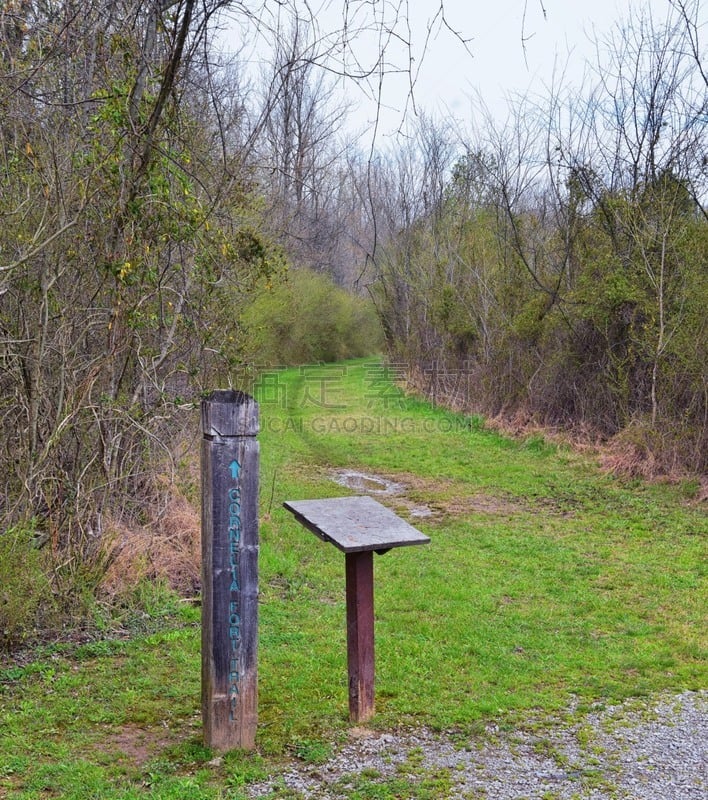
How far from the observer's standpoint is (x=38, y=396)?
4824mm

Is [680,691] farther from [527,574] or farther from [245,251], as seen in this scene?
[245,251]

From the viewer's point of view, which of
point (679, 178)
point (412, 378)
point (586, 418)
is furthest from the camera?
point (412, 378)

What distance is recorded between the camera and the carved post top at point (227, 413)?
323cm

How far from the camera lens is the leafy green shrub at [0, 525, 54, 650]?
13.8 ft

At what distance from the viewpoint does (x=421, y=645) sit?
480 centimetres

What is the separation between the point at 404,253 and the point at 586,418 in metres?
10.8

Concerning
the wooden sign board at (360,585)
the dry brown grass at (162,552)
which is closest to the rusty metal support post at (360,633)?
the wooden sign board at (360,585)

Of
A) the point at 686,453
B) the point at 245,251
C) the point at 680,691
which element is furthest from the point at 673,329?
the point at 680,691

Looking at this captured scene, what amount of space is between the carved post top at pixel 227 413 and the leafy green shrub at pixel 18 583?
1.74m

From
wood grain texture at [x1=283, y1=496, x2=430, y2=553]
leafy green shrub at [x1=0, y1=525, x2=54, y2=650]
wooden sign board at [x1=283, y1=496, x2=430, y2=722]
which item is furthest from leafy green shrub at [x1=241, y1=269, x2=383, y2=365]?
wooden sign board at [x1=283, y1=496, x2=430, y2=722]

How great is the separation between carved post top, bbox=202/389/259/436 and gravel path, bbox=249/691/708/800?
1.49 meters

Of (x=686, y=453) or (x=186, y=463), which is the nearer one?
(x=186, y=463)

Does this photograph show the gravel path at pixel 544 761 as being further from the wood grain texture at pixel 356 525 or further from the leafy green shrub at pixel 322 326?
the leafy green shrub at pixel 322 326

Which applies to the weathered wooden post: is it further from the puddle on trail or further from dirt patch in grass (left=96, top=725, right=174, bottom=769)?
the puddle on trail
